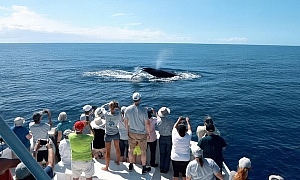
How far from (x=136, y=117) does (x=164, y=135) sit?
3.88 ft

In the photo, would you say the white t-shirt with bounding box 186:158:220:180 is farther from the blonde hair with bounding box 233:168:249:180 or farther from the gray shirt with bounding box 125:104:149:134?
the gray shirt with bounding box 125:104:149:134

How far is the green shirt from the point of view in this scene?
7.26 metres

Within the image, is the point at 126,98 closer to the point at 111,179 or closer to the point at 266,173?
the point at 266,173

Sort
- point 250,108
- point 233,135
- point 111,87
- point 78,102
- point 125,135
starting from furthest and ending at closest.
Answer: point 111,87
point 78,102
point 250,108
point 233,135
point 125,135

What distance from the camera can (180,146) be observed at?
816cm

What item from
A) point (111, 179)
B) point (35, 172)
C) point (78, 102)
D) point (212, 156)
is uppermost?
point (35, 172)

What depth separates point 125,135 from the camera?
9.38 meters

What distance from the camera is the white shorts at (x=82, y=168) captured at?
7656 mm

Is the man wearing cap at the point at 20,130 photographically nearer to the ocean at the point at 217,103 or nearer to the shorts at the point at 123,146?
the shorts at the point at 123,146

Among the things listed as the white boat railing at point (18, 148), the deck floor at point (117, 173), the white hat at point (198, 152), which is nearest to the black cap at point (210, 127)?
the white hat at point (198, 152)

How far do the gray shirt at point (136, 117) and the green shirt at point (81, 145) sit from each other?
1787 mm

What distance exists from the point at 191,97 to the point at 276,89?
16961mm

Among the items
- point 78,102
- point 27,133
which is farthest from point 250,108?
point 27,133

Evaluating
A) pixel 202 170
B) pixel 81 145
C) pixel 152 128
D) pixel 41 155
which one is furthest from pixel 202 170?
pixel 41 155
